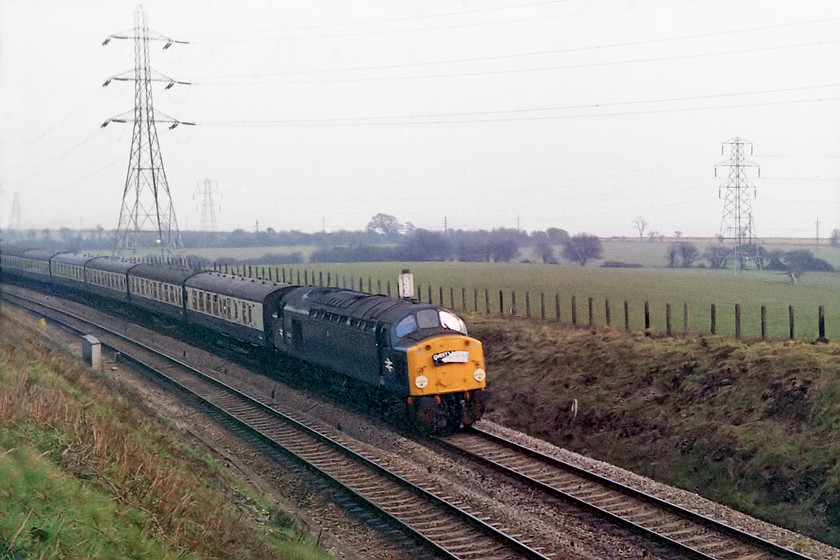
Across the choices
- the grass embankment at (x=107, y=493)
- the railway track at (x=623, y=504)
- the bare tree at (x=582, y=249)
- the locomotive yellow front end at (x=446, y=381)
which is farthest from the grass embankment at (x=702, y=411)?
the bare tree at (x=582, y=249)

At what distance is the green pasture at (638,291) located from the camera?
88.8 feet

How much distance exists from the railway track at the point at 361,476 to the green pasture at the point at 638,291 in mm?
11080

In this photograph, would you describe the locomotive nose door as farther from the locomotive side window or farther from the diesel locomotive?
the locomotive side window

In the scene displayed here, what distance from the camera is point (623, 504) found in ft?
47.6

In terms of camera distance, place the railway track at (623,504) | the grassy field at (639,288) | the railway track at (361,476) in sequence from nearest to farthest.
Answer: the railway track at (623,504), the railway track at (361,476), the grassy field at (639,288)

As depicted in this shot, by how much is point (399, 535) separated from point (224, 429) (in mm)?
8693

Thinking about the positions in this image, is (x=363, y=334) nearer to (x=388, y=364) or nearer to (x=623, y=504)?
(x=388, y=364)

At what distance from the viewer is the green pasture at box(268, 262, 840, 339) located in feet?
88.8

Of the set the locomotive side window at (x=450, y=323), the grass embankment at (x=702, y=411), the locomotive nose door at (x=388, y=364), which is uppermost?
the locomotive side window at (x=450, y=323)

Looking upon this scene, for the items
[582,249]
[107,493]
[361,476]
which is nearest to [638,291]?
[582,249]

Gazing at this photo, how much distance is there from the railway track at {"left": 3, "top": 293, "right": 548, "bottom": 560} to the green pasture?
36.4ft

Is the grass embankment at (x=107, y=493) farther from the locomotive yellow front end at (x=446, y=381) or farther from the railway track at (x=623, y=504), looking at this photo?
the railway track at (x=623, y=504)

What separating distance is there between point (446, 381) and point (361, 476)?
347 cm

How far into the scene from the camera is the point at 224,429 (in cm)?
2072
